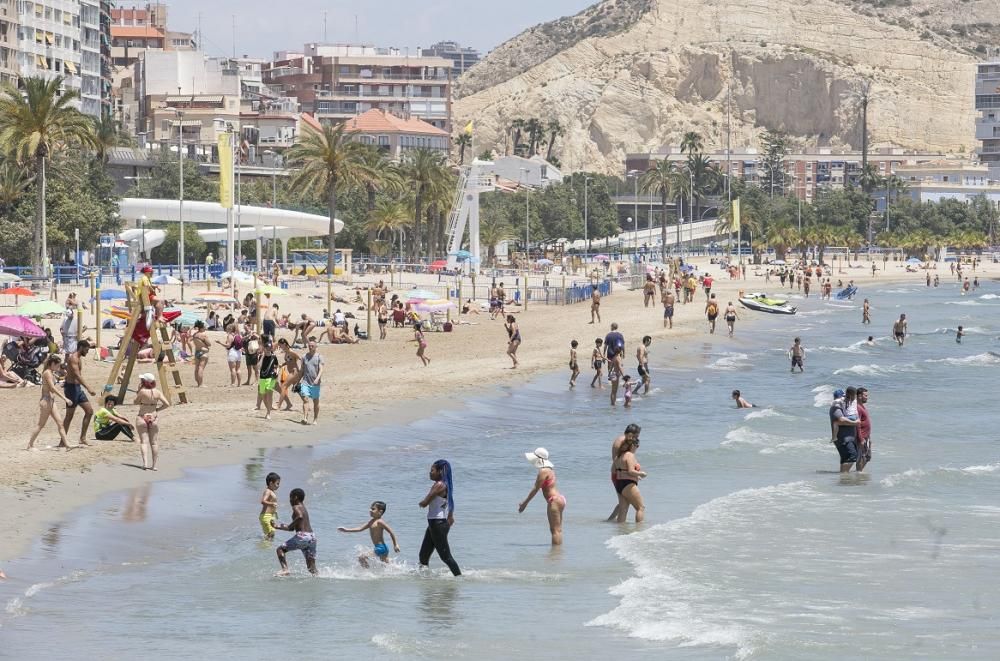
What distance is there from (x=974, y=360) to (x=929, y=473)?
2426 cm

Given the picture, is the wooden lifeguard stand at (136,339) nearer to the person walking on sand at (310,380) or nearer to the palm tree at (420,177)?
the person walking on sand at (310,380)

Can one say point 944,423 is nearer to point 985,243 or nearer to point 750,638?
point 750,638

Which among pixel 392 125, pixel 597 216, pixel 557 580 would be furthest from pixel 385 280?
pixel 392 125

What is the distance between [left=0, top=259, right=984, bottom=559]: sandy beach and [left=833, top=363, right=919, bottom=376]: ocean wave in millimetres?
4484

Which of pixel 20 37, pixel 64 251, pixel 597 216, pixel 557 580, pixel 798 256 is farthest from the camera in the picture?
pixel 798 256

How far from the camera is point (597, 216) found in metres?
128

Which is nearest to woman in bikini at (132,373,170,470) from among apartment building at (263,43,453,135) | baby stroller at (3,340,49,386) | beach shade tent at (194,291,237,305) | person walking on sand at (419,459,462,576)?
person walking on sand at (419,459,462,576)

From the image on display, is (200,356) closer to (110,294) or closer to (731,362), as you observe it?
(110,294)

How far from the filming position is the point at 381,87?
159 metres

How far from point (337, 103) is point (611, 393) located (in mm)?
130504

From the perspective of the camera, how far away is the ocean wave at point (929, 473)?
21.7m

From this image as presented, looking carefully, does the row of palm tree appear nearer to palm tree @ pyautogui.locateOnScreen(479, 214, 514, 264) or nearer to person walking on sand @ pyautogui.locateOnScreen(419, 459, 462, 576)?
palm tree @ pyautogui.locateOnScreen(479, 214, 514, 264)

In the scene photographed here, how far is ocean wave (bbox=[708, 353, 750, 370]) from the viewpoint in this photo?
40.5 metres

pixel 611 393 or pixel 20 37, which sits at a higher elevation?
pixel 20 37
